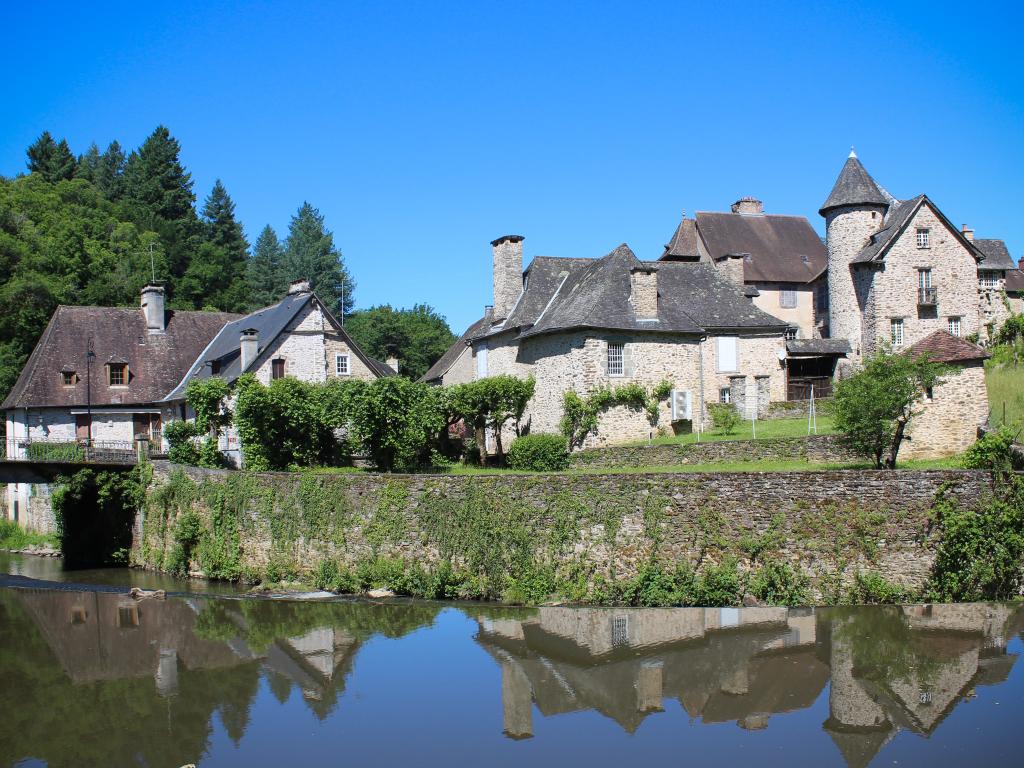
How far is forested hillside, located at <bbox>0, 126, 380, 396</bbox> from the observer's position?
47.5 meters

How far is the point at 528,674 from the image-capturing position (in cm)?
1548

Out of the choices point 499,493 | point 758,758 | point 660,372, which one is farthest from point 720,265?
point 758,758

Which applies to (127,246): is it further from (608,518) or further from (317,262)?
(608,518)

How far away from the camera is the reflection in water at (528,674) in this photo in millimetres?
12984

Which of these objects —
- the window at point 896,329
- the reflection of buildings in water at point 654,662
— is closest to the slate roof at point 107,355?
the reflection of buildings in water at point 654,662

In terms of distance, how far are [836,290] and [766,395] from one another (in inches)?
377

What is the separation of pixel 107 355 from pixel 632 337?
23.5m

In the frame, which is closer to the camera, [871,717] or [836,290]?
[871,717]

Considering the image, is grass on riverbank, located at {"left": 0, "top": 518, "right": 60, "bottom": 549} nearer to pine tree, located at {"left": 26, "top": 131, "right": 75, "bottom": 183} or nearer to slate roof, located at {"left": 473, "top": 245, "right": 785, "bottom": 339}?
slate roof, located at {"left": 473, "top": 245, "right": 785, "bottom": 339}

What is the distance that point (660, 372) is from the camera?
103 ft

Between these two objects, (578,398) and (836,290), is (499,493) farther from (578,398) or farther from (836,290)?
(836,290)

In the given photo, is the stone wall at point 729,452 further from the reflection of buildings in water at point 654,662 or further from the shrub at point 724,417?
the reflection of buildings in water at point 654,662

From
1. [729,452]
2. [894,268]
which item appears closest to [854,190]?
[894,268]

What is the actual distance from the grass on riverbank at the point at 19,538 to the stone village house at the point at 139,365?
55 cm
